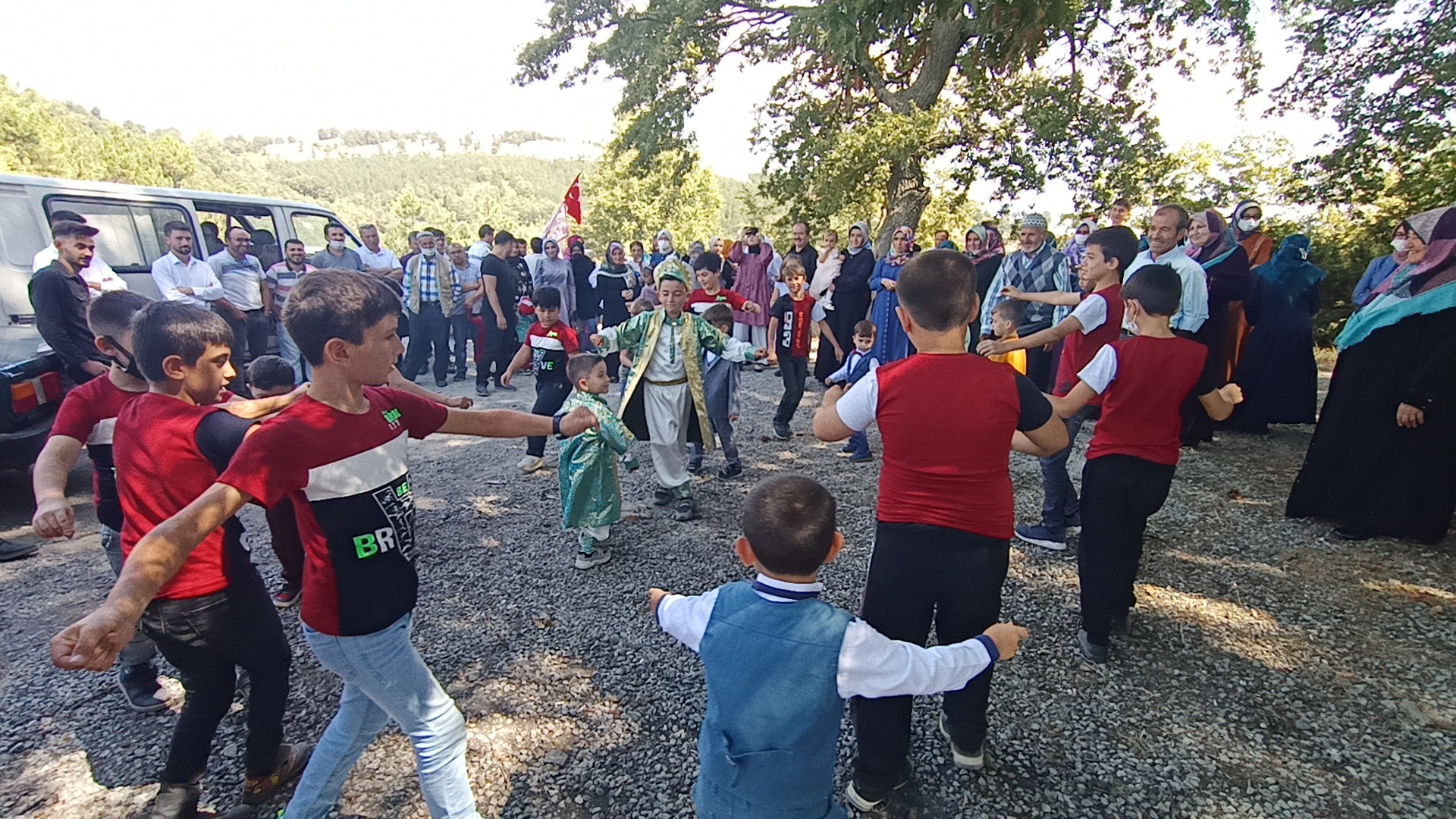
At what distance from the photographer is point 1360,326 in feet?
14.2

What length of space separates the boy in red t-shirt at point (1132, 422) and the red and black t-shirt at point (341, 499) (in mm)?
2411

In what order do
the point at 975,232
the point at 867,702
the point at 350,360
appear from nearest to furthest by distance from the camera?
the point at 350,360, the point at 867,702, the point at 975,232

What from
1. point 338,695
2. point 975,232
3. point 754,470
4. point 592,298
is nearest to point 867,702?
point 338,695

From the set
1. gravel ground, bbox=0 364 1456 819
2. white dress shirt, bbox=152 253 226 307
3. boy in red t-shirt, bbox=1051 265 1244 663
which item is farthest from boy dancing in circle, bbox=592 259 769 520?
white dress shirt, bbox=152 253 226 307

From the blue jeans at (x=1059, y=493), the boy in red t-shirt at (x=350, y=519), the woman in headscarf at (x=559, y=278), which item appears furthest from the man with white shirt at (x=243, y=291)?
the blue jeans at (x=1059, y=493)

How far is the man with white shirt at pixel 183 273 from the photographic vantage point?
6449mm

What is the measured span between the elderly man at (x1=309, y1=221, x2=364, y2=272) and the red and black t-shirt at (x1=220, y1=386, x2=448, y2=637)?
7.71m

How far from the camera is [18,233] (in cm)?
575

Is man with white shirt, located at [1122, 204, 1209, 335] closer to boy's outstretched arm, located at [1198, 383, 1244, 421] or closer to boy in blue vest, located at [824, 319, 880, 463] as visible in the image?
boy's outstretched arm, located at [1198, 383, 1244, 421]

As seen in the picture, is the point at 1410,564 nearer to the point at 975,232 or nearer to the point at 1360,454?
the point at 1360,454

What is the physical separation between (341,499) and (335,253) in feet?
→ 26.8

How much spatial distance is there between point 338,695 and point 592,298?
831 centimetres

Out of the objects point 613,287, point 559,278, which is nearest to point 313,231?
point 559,278

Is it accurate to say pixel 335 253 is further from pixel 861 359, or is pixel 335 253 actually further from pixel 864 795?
pixel 864 795
